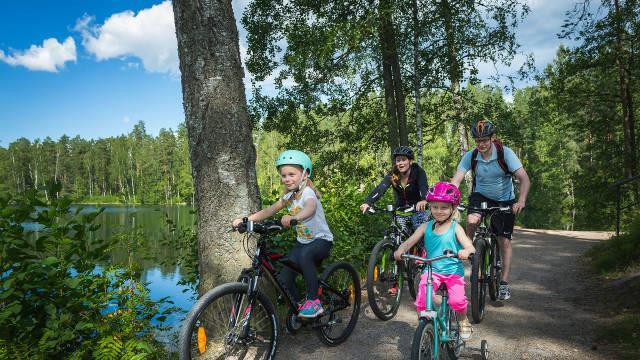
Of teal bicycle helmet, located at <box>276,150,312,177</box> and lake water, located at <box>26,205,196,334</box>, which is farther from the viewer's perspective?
lake water, located at <box>26,205,196,334</box>

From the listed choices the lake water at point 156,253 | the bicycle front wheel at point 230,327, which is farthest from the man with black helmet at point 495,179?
the lake water at point 156,253

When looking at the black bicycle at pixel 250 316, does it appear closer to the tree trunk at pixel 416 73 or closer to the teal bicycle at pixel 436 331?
the teal bicycle at pixel 436 331

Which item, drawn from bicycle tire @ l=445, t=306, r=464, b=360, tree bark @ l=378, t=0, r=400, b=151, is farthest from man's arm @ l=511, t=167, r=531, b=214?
tree bark @ l=378, t=0, r=400, b=151

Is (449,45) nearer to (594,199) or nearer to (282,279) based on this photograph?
(594,199)

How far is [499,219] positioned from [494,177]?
0.63 m

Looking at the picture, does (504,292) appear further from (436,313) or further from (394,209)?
(436,313)

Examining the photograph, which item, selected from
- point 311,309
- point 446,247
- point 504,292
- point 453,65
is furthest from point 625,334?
point 453,65

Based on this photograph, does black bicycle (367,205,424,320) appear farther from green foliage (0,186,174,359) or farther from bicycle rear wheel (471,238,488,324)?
green foliage (0,186,174,359)

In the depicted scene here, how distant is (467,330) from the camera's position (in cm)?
400

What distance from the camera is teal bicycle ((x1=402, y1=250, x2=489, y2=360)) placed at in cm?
314

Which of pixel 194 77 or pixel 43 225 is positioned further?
pixel 194 77

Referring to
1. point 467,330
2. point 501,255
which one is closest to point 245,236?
point 467,330

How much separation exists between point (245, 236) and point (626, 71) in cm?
1743

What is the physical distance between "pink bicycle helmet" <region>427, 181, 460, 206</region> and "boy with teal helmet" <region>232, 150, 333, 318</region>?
1.12 m
